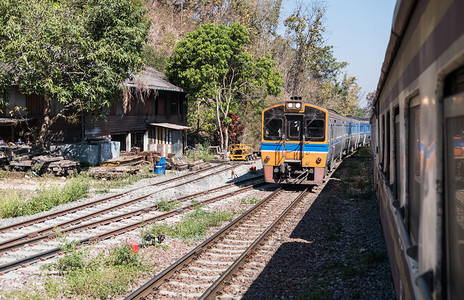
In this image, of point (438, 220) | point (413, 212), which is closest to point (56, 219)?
point (413, 212)

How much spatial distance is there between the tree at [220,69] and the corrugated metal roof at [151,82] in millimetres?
919

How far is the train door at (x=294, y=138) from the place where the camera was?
14.4 meters

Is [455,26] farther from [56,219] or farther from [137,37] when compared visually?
[137,37]

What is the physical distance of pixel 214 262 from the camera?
7477 mm

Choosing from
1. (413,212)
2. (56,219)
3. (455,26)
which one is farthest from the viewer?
(56,219)

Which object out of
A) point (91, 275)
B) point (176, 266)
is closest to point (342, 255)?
point (176, 266)

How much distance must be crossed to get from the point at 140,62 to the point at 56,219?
9794 millimetres

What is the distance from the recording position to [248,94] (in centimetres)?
2967

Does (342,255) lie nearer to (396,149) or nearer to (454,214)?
(396,149)

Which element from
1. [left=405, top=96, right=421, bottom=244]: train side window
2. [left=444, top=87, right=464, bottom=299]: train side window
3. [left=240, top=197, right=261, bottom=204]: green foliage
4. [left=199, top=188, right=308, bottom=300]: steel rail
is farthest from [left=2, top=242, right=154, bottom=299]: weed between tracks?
[left=240, top=197, right=261, bottom=204]: green foliage

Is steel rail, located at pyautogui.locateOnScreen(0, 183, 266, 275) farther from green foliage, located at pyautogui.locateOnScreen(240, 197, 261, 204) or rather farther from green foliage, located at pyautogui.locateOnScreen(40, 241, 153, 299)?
green foliage, located at pyautogui.locateOnScreen(240, 197, 261, 204)

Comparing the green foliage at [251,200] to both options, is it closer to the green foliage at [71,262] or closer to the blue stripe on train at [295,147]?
the blue stripe on train at [295,147]

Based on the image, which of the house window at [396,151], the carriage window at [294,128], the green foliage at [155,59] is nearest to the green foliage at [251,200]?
the carriage window at [294,128]

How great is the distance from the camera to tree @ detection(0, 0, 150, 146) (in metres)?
15.3
